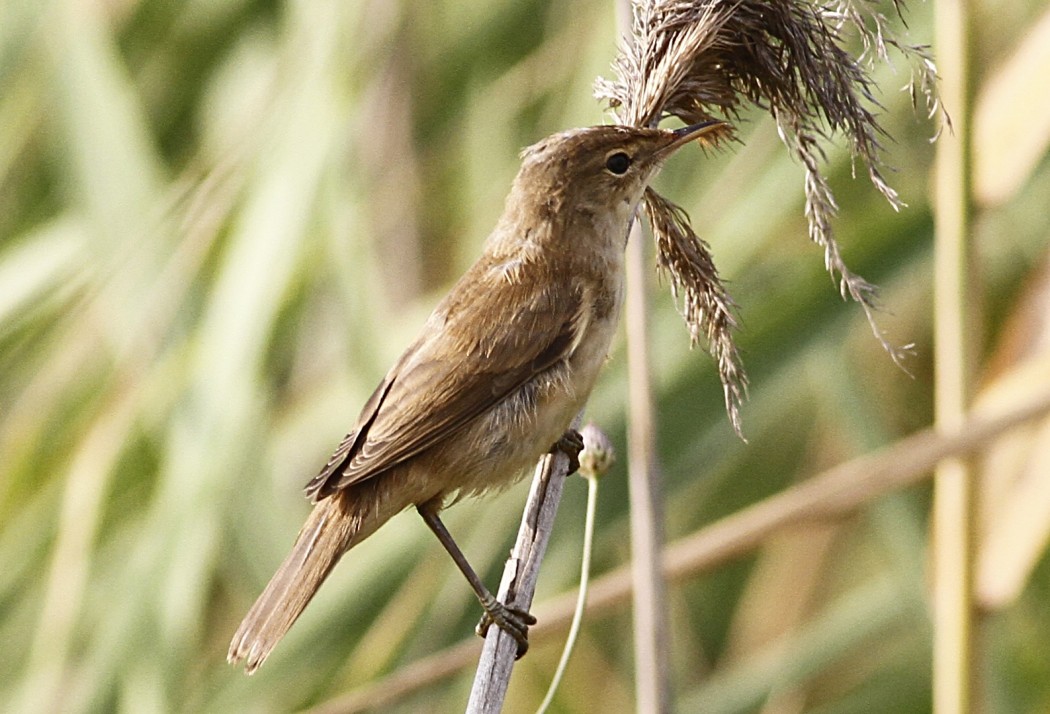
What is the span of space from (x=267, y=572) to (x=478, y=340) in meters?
0.83

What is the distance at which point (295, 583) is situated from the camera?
6.70 ft

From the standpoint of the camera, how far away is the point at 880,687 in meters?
3.31

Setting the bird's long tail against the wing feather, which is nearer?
the bird's long tail

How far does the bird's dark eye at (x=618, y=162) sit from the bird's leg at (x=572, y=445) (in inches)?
17.1

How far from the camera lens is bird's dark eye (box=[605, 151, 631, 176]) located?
221 centimetres

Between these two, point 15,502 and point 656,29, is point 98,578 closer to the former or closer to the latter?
point 15,502

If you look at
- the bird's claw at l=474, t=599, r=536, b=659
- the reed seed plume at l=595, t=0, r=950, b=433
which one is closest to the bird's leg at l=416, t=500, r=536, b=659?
the bird's claw at l=474, t=599, r=536, b=659

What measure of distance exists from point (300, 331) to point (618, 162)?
1702 mm

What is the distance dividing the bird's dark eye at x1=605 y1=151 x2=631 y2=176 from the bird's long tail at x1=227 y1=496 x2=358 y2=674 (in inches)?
27.3

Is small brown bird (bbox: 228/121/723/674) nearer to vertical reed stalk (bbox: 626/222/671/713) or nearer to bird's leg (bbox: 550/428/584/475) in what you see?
bird's leg (bbox: 550/428/584/475)

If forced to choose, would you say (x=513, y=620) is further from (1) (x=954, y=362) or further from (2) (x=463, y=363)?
(1) (x=954, y=362)

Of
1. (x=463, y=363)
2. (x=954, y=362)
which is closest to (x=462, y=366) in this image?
(x=463, y=363)

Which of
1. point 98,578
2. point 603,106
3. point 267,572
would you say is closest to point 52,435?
point 98,578

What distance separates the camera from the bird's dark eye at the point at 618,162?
2.21 m
